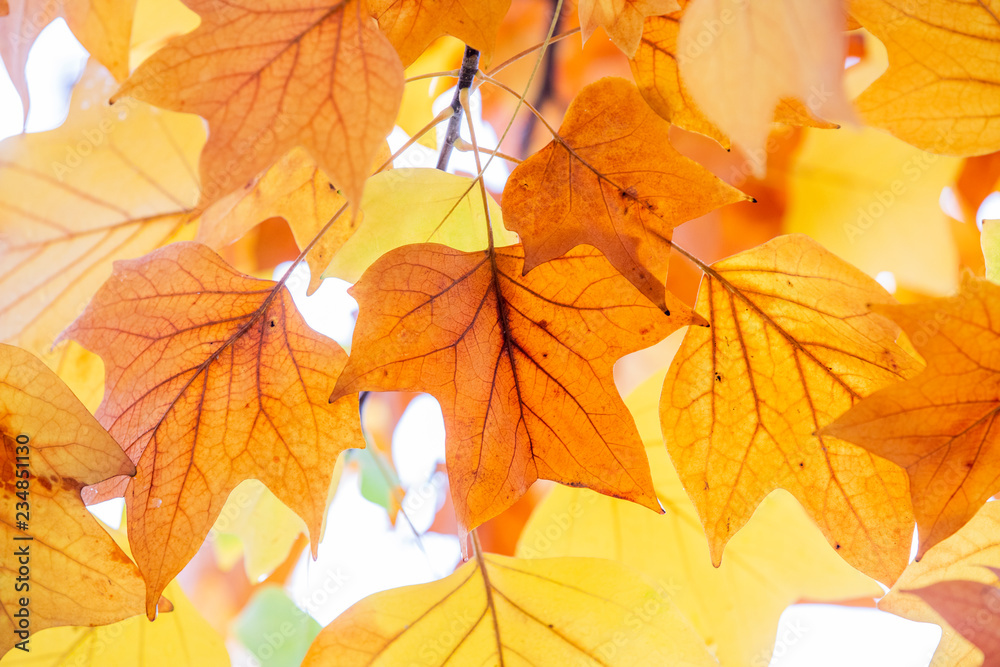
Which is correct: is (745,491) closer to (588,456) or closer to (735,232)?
(588,456)

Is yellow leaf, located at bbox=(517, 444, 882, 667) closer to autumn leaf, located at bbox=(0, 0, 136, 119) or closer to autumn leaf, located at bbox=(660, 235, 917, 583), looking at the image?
autumn leaf, located at bbox=(660, 235, 917, 583)

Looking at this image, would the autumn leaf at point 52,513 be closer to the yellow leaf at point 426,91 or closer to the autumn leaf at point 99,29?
the autumn leaf at point 99,29

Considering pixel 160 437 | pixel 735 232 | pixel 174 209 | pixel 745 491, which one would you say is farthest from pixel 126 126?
pixel 735 232

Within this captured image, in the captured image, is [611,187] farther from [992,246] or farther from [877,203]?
[877,203]

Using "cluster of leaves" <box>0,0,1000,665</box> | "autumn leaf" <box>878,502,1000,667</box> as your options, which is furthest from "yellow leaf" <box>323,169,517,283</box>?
"autumn leaf" <box>878,502,1000,667</box>

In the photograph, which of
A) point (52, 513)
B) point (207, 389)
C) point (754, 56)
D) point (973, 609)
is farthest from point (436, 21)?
point (973, 609)

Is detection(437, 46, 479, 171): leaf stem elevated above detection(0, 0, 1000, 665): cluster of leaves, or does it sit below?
above
